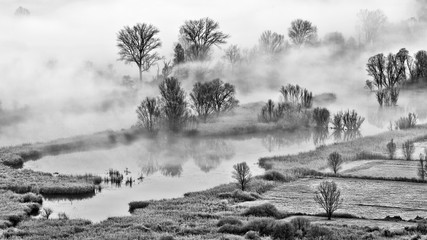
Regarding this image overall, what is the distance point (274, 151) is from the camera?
78.8 meters

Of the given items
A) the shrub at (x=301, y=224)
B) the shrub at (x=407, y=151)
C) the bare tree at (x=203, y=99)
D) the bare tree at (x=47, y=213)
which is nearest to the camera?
the shrub at (x=301, y=224)

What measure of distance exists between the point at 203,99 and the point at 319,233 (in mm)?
57367

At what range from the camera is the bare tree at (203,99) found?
3762 inches

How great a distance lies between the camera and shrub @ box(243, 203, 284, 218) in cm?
4650

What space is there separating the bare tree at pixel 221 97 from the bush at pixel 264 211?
50869 mm

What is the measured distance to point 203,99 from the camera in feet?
314

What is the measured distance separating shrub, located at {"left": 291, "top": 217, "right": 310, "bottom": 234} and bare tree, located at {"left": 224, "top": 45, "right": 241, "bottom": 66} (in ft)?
288

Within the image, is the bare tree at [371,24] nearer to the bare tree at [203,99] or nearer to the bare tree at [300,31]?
the bare tree at [300,31]

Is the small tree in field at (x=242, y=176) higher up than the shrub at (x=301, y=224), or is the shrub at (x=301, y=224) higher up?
the small tree in field at (x=242, y=176)

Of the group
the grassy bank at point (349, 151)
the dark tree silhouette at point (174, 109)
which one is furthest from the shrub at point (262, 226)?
the dark tree silhouette at point (174, 109)

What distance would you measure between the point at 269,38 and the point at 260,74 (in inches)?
413

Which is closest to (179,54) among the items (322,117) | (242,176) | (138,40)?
(138,40)

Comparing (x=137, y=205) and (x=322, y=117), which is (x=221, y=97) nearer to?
(x=322, y=117)

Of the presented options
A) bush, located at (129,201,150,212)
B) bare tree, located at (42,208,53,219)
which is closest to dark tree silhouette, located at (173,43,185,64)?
bush, located at (129,201,150,212)
